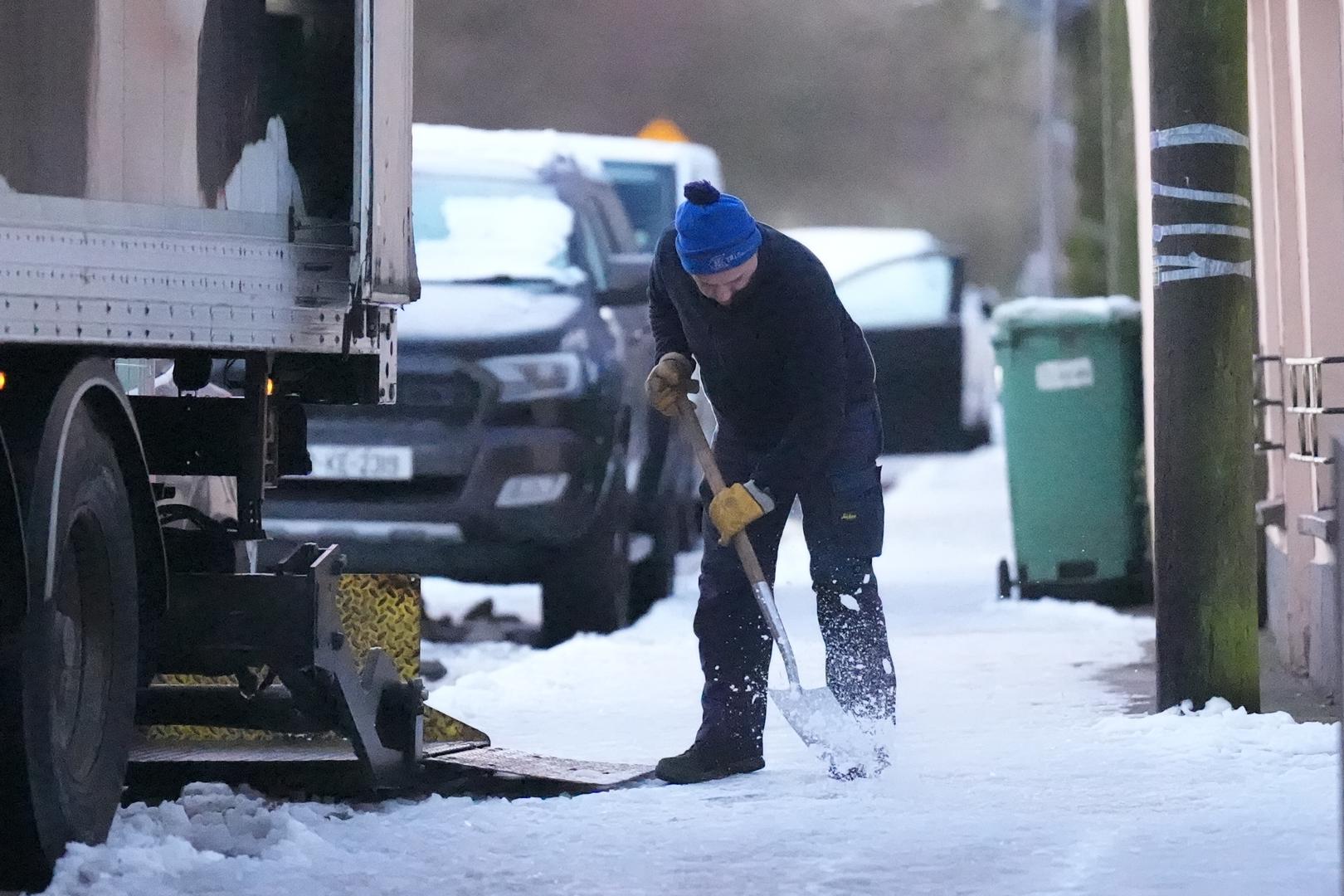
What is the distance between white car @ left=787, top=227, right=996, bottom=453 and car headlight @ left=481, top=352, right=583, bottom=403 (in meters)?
10.1

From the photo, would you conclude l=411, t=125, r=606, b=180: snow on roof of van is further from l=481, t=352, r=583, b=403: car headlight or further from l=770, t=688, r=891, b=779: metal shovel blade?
l=770, t=688, r=891, b=779: metal shovel blade

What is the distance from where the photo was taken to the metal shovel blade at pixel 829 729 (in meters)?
6.92

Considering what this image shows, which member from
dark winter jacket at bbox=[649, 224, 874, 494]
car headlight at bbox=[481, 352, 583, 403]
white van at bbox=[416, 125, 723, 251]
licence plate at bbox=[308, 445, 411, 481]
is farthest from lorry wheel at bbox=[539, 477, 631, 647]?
white van at bbox=[416, 125, 723, 251]

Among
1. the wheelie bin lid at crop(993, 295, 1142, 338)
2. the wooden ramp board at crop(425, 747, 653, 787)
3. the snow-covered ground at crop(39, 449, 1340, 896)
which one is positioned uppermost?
the wheelie bin lid at crop(993, 295, 1142, 338)

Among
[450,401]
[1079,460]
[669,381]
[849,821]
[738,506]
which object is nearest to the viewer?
[849,821]

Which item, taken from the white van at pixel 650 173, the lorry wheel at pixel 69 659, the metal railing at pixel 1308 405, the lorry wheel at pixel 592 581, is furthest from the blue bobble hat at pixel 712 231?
the white van at pixel 650 173

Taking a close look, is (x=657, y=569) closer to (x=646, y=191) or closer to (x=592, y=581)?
(x=592, y=581)

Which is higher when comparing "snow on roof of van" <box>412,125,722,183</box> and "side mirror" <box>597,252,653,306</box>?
"snow on roof of van" <box>412,125,722,183</box>

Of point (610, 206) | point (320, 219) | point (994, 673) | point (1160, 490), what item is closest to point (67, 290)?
point (320, 219)

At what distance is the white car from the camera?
20.8 metres

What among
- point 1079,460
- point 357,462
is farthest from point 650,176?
point 357,462

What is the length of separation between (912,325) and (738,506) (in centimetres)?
1423

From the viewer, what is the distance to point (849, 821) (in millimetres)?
6074

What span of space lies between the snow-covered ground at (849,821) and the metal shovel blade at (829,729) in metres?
0.09
